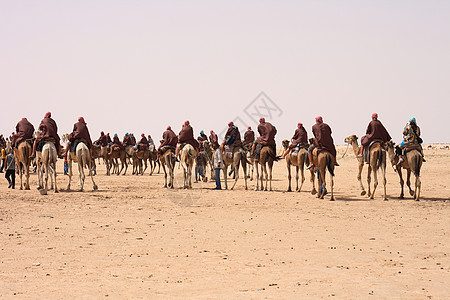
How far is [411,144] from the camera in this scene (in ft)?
60.2

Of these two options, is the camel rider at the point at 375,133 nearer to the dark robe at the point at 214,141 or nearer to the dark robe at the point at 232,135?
the dark robe at the point at 232,135

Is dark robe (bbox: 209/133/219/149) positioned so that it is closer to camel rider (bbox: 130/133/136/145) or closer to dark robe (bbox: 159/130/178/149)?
dark robe (bbox: 159/130/178/149)

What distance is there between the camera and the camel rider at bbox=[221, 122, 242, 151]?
22.2m

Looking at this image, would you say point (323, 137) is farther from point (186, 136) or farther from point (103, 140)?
point (103, 140)

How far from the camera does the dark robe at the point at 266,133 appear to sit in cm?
2191

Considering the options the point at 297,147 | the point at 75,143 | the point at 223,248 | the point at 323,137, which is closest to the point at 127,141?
the point at 75,143

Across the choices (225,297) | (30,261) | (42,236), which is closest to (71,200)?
(42,236)

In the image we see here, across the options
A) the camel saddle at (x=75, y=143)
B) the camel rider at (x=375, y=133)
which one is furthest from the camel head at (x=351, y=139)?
the camel saddle at (x=75, y=143)

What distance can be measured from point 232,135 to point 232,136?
43 millimetres

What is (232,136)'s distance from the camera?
22203 millimetres

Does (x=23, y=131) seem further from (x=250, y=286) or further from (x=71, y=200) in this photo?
(x=250, y=286)

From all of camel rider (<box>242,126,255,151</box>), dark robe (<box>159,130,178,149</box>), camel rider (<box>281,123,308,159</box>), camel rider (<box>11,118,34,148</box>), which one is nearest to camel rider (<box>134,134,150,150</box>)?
camel rider (<box>242,126,255,151</box>)

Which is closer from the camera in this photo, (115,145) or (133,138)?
(115,145)

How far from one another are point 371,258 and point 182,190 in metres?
13.4
